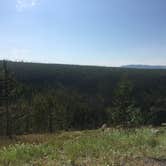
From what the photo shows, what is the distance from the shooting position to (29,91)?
463 ft

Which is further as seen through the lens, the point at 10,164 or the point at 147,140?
the point at 147,140

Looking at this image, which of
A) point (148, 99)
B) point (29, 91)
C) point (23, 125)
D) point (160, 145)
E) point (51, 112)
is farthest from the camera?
point (148, 99)

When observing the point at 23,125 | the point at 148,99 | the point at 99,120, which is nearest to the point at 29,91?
the point at 99,120

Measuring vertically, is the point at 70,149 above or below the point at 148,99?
above

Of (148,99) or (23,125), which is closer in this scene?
(23,125)

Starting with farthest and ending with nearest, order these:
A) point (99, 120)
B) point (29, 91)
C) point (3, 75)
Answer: point (29, 91), point (99, 120), point (3, 75)

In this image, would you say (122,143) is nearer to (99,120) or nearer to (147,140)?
(147,140)

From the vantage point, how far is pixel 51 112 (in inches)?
2793

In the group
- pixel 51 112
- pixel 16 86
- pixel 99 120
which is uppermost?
pixel 16 86

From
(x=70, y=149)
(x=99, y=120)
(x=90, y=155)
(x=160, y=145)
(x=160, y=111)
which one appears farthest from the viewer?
(x=160, y=111)

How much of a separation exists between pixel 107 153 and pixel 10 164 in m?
2.74

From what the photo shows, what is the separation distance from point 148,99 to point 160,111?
4689 centimetres

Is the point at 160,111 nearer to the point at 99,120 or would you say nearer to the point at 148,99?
the point at 99,120

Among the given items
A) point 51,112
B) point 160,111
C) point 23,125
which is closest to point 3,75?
point 51,112
